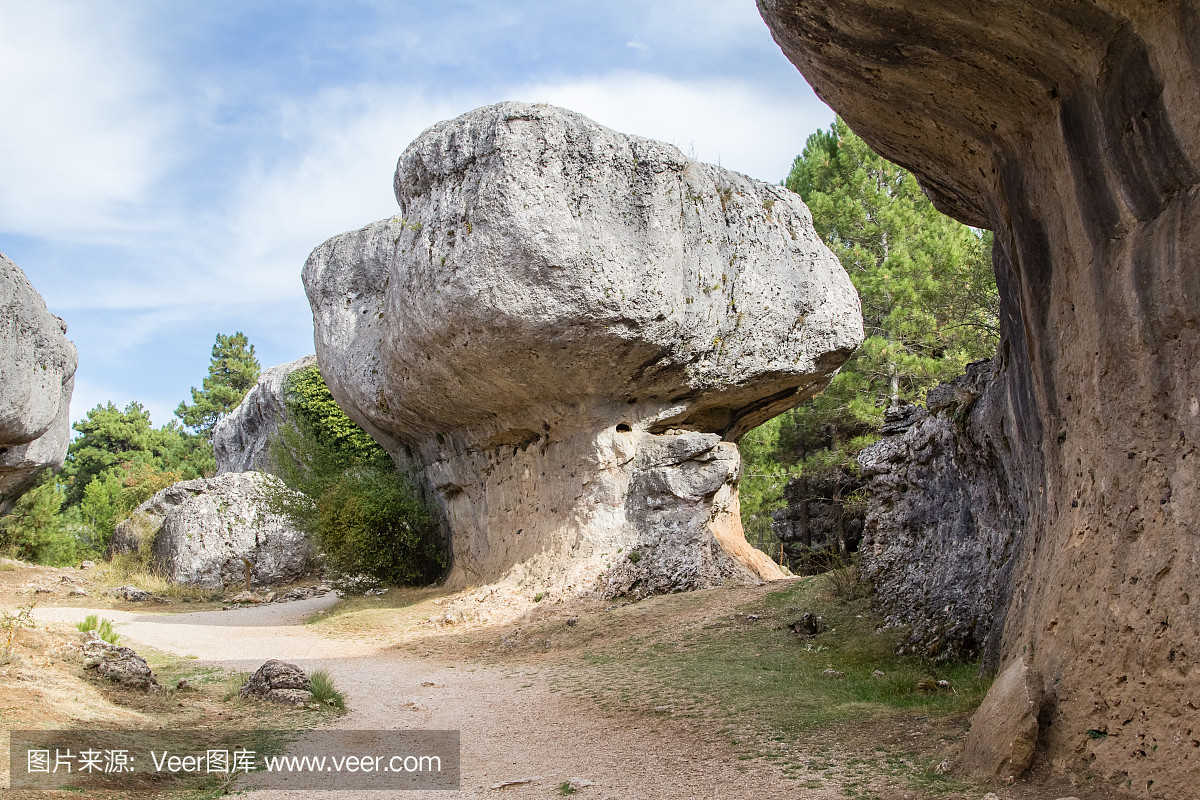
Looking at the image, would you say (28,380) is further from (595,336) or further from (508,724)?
(508,724)

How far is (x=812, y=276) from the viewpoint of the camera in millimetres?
15156

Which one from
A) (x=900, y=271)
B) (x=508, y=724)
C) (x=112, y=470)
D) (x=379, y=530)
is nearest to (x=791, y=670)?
(x=508, y=724)

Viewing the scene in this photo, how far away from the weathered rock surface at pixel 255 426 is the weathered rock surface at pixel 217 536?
129 inches

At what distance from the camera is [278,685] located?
743 centimetres

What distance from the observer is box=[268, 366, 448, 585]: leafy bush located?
17.0 meters

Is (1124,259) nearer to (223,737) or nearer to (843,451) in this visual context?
(223,737)

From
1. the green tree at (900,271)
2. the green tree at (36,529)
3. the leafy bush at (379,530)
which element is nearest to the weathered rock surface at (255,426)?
the green tree at (36,529)

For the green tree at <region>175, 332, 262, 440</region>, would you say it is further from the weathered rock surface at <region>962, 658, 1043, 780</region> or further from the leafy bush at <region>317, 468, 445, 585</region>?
the weathered rock surface at <region>962, 658, 1043, 780</region>

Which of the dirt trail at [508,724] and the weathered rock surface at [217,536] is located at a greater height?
the weathered rock surface at [217,536]

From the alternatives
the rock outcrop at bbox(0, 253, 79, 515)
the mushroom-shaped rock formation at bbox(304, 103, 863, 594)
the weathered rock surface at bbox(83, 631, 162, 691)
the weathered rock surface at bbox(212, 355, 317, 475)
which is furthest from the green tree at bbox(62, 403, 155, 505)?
the weathered rock surface at bbox(83, 631, 162, 691)

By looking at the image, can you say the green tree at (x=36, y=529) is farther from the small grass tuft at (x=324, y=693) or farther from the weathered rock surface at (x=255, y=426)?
the small grass tuft at (x=324, y=693)

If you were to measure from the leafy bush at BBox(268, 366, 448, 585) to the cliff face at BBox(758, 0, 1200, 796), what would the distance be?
13.5 meters

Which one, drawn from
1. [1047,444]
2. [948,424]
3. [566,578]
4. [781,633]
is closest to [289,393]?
[566,578]

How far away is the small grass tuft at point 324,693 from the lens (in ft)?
24.1
